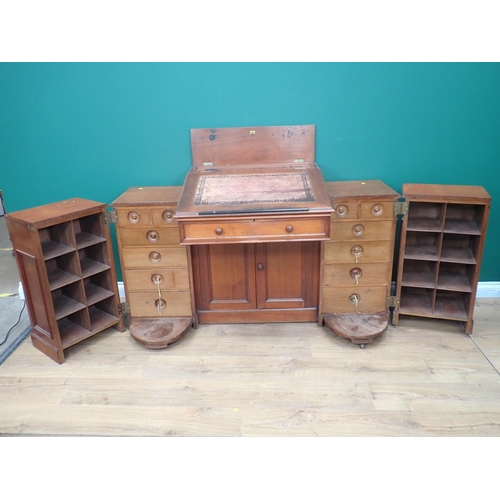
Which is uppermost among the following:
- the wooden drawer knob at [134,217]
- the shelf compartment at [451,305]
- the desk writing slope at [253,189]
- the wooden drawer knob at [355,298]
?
the desk writing slope at [253,189]

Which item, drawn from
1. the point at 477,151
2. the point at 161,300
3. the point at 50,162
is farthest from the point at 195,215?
the point at 477,151

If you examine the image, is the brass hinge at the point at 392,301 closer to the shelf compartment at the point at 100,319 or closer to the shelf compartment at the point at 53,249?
the shelf compartment at the point at 100,319

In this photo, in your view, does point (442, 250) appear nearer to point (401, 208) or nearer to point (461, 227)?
point (461, 227)

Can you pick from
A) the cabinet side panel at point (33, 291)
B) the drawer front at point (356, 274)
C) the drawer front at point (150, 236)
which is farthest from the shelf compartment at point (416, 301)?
the cabinet side panel at point (33, 291)

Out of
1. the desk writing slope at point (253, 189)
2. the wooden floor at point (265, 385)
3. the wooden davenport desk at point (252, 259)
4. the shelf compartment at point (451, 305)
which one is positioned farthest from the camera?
the shelf compartment at point (451, 305)

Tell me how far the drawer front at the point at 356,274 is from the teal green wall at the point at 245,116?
67 cm

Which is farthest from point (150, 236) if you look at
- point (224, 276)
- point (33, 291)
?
point (33, 291)

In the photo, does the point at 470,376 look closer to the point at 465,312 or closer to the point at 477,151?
the point at 465,312

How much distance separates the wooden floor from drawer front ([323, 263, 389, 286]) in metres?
0.37

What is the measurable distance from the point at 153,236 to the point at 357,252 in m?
1.34

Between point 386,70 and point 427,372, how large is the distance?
6.35 ft

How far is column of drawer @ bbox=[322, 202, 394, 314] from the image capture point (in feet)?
8.95

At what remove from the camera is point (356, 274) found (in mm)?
2871

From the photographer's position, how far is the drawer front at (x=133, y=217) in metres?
2.72
